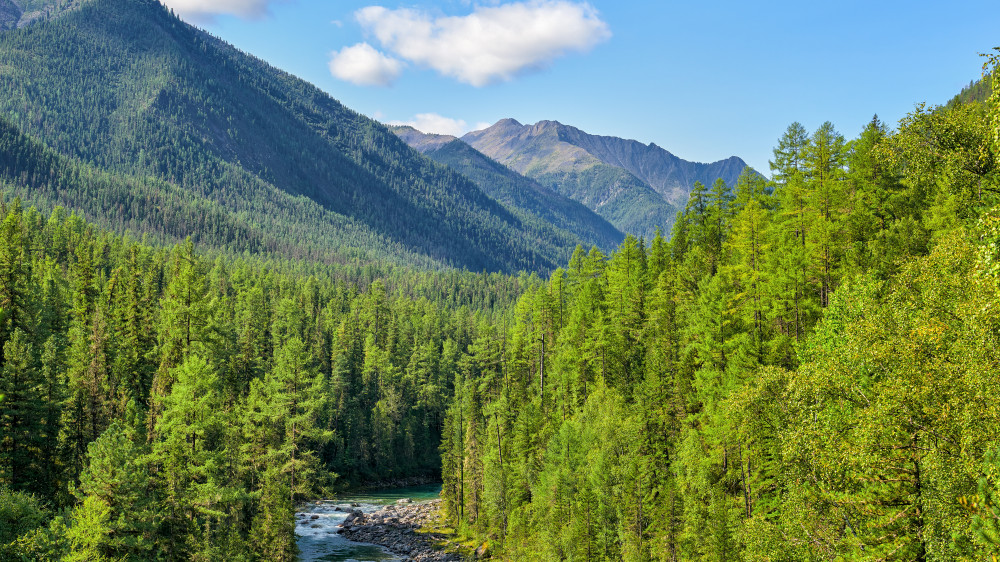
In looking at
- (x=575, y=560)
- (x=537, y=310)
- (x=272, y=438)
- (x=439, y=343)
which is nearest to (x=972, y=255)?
(x=575, y=560)

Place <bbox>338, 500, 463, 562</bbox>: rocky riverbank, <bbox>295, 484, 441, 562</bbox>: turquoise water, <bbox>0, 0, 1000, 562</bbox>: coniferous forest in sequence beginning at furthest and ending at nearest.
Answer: <bbox>338, 500, 463, 562</bbox>: rocky riverbank, <bbox>295, 484, 441, 562</bbox>: turquoise water, <bbox>0, 0, 1000, 562</bbox>: coniferous forest

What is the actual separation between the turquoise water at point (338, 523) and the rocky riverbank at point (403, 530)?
137cm

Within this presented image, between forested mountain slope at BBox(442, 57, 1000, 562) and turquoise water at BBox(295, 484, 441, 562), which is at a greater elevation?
forested mountain slope at BBox(442, 57, 1000, 562)

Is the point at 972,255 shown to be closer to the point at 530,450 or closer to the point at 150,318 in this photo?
the point at 530,450

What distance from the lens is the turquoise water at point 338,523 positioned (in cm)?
6481

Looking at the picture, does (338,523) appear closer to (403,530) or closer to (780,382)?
(403,530)

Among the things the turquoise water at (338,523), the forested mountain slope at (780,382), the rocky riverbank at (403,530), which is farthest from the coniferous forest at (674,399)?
the turquoise water at (338,523)

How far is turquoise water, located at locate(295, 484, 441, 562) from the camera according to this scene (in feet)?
213

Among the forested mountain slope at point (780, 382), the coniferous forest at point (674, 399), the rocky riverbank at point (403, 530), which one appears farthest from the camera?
the rocky riverbank at point (403, 530)

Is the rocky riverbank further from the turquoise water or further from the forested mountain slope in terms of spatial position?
the forested mountain slope

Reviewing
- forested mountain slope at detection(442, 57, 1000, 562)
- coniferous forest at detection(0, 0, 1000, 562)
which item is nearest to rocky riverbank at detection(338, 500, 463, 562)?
coniferous forest at detection(0, 0, 1000, 562)

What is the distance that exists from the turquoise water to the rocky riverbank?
137 centimetres

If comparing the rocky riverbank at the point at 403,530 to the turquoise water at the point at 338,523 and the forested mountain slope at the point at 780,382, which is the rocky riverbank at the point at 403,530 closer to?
the turquoise water at the point at 338,523


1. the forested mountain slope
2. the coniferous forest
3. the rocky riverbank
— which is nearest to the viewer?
the forested mountain slope
